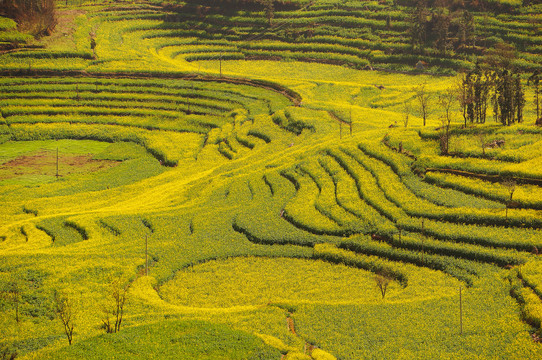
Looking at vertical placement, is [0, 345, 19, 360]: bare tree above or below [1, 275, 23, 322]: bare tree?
below

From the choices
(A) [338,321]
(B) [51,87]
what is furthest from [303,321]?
(B) [51,87]

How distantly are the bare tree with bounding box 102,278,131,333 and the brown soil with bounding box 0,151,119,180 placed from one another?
4375cm

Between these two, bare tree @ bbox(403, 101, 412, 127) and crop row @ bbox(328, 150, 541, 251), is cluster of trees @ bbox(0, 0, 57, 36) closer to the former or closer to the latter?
bare tree @ bbox(403, 101, 412, 127)

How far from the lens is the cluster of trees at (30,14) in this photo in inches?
5408

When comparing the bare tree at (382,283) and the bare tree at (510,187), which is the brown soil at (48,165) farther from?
the bare tree at (510,187)

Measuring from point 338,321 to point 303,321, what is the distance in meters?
2.51

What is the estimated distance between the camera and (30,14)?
139250 millimetres

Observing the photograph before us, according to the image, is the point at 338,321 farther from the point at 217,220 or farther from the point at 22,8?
the point at 22,8

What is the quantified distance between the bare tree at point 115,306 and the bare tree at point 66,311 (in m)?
2.31

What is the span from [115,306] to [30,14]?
111067 mm

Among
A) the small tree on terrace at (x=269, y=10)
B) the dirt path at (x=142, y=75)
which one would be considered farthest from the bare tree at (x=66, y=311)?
the small tree on terrace at (x=269, y=10)

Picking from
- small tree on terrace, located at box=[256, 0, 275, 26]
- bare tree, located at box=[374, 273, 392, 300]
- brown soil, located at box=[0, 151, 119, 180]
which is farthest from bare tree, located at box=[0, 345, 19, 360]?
small tree on terrace, located at box=[256, 0, 275, 26]

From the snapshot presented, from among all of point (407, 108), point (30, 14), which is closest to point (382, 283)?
point (407, 108)

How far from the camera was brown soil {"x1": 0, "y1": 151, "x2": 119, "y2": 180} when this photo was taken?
9062 centimetres
